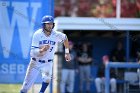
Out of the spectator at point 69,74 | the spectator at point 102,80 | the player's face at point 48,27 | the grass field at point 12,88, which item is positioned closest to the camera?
the player's face at point 48,27

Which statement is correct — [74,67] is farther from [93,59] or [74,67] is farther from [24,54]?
[24,54]

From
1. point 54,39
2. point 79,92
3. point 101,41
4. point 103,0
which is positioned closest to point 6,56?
point 54,39

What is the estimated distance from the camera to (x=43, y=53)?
38.6ft

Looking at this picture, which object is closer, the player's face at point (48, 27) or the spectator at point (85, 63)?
the player's face at point (48, 27)

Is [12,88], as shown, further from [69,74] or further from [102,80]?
[102,80]

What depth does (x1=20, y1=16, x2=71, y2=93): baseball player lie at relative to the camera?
38.5 feet

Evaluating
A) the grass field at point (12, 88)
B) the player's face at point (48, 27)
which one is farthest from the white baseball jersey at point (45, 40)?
the grass field at point (12, 88)

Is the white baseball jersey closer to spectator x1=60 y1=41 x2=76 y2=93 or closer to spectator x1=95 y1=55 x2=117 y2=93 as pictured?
spectator x1=95 y1=55 x2=117 y2=93

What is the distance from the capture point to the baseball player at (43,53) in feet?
38.5

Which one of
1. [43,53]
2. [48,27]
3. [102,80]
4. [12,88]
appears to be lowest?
[102,80]

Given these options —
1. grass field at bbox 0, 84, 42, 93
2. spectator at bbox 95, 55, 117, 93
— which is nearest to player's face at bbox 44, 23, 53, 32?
grass field at bbox 0, 84, 42, 93

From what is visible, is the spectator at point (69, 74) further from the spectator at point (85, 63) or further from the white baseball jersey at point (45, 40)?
the white baseball jersey at point (45, 40)

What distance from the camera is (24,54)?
43.4ft

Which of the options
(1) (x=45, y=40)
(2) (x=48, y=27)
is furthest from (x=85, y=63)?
(2) (x=48, y=27)
